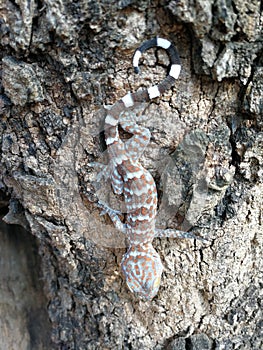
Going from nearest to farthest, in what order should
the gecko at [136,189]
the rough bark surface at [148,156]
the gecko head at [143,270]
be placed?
the rough bark surface at [148,156], the gecko at [136,189], the gecko head at [143,270]

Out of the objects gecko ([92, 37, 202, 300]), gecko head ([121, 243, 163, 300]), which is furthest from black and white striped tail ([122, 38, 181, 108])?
gecko head ([121, 243, 163, 300])

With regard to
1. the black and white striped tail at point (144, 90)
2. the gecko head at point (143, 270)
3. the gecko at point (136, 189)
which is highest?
the black and white striped tail at point (144, 90)

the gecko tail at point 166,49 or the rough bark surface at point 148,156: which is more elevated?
the gecko tail at point 166,49

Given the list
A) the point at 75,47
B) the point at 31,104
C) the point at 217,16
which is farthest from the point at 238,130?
the point at 31,104

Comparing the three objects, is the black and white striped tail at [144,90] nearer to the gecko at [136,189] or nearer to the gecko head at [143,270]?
the gecko at [136,189]

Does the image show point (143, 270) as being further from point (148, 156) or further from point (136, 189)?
point (148, 156)

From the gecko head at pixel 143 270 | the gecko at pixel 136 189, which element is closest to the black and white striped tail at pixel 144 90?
the gecko at pixel 136 189

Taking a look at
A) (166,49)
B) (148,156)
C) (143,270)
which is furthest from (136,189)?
(166,49)

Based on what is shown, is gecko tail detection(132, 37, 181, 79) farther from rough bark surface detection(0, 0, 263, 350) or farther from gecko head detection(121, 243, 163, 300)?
gecko head detection(121, 243, 163, 300)
